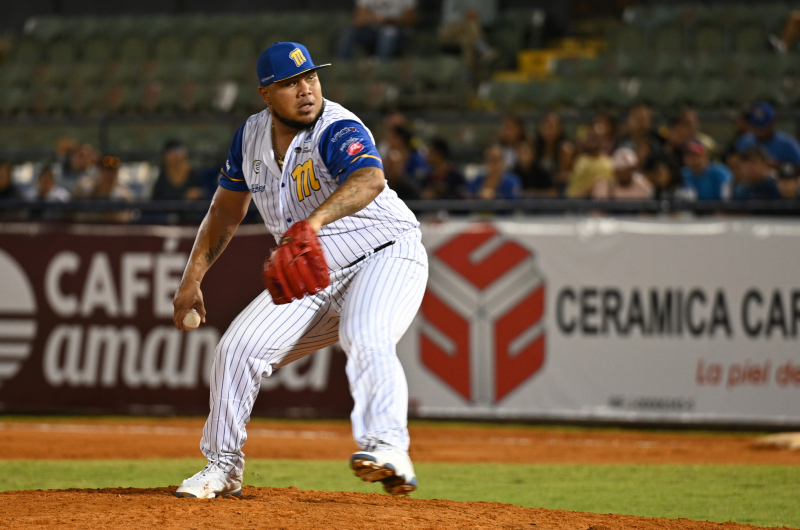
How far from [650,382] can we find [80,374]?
4701 mm

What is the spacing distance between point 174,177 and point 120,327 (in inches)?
80.1

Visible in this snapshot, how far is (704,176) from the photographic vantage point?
891 centimetres

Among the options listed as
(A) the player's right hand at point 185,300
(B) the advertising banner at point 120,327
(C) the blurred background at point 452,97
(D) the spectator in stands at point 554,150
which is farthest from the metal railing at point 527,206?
(A) the player's right hand at point 185,300

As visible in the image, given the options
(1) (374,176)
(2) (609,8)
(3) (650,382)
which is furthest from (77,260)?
(2) (609,8)

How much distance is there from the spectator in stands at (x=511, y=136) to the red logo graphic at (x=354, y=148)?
627 cm

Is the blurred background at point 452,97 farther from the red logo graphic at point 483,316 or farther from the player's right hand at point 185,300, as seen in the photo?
the player's right hand at point 185,300

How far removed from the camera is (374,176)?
3.85 metres

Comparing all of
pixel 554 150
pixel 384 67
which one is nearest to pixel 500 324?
pixel 554 150

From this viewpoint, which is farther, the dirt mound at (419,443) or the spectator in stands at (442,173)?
the spectator in stands at (442,173)

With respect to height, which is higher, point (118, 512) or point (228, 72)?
point (228, 72)

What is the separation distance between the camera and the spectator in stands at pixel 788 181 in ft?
27.1

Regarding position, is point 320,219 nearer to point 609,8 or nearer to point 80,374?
point 80,374

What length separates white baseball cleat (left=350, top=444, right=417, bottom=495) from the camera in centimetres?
343

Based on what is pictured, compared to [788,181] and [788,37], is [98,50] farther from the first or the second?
[788,181]
